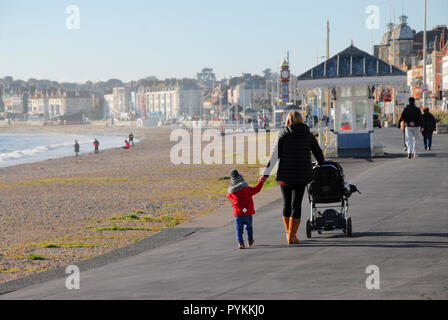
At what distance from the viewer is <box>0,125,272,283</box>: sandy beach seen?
13328 mm

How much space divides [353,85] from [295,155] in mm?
15733

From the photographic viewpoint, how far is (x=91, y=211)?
20.0 metres

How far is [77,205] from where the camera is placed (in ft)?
71.4

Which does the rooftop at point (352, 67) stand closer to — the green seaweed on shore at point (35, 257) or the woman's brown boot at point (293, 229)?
the green seaweed on shore at point (35, 257)

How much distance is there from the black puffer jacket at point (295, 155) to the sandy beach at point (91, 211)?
15.5 ft

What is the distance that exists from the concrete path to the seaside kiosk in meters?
11.2

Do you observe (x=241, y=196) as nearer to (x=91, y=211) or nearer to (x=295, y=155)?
(x=295, y=155)

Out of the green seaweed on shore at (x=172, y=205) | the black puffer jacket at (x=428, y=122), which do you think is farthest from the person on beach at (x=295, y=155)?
the black puffer jacket at (x=428, y=122)

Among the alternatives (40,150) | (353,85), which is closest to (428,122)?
(353,85)

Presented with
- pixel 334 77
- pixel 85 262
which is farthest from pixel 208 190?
pixel 85 262

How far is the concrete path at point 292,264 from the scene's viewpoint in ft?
23.0

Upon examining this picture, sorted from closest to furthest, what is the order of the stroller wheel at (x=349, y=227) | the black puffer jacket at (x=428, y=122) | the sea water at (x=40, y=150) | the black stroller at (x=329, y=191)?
the black stroller at (x=329, y=191) → the stroller wheel at (x=349, y=227) → the black puffer jacket at (x=428, y=122) → the sea water at (x=40, y=150)
